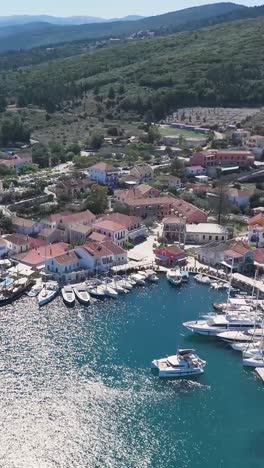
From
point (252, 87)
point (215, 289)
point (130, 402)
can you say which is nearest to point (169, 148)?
point (252, 87)

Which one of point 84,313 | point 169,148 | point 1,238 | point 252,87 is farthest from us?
point 252,87

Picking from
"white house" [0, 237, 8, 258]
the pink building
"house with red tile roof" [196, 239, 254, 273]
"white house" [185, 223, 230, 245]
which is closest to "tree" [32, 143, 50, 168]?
the pink building

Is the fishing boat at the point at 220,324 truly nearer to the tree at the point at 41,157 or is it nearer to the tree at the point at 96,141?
the tree at the point at 41,157

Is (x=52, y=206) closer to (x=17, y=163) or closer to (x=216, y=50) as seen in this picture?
(x=17, y=163)

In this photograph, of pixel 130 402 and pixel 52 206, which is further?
pixel 52 206

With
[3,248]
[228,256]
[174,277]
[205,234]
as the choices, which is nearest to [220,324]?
[174,277]

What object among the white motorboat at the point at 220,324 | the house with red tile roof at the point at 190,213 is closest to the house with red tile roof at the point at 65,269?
the white motorboat at the point at 220,324

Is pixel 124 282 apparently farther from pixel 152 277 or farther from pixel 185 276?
pixel 185 276
